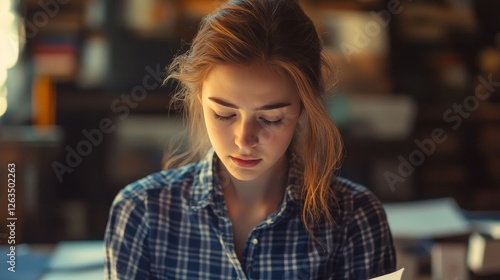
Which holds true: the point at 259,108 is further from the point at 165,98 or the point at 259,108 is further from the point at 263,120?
the point at 165,98

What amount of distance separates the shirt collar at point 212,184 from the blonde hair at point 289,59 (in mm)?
19

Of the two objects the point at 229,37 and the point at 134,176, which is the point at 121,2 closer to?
the point at 134,176

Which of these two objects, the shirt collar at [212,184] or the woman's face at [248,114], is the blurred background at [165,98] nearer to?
the shirt collar at [212,184]

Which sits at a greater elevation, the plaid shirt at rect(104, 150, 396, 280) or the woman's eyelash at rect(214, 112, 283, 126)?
the woman's eyelash at rect(214, 112, 283, 126)

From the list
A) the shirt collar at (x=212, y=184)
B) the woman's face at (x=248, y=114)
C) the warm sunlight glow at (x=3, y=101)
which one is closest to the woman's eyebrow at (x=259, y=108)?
the woman's face at (x=248, y=114)

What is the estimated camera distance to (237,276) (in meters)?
0.99

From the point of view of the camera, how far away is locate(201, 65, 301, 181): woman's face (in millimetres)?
889

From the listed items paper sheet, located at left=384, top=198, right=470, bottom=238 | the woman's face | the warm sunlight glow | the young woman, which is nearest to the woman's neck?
the young woman

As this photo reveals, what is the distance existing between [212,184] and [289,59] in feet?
0.83

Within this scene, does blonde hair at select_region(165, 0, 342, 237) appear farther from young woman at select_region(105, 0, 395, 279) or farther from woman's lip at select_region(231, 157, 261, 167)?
woman's lip at select_region(231, 157, 261, 167)

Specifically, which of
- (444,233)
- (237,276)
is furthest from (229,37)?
(444,233)

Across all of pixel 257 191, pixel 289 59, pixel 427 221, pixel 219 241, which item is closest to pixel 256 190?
pixel 257 191

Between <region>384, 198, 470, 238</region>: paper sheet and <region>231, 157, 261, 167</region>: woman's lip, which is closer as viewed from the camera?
<region>231, 157, 261, 167</region>: woman's lip

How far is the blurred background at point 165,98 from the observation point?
6.03 ft
